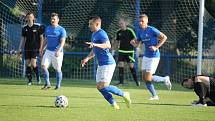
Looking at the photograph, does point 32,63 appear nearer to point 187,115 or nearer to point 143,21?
point 143,21

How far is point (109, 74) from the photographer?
1213 cm

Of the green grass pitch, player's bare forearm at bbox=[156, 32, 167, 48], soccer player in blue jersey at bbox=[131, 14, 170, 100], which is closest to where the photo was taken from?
the green grass pitch

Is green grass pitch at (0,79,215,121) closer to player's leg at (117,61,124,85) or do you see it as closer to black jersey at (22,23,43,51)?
black jersey at (22,23,43,51)

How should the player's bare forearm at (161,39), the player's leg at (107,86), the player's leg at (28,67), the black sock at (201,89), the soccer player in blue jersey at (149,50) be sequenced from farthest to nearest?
the player's leg at (28,67)
the soccer player in blue jersey at (149,50)
the player's bare forearm at (161,39)
the black sock at (201,89)
the player's leg at (107,86)

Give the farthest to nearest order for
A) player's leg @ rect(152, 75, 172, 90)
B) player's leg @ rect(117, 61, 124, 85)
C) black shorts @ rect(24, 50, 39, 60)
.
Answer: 1. player's leg @ rect(117, 61, 124, 85)
2. black shorts @ rect(24, 50, 39, 60)
3. player's leg @ rect(152, 75, 172, 90)

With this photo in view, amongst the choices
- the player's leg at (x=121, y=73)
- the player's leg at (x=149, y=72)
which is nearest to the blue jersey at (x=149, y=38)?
the player's leg at (x=149, y=72)

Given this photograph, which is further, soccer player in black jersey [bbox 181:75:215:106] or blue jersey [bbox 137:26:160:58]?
blue jersey [bbox 137:26:160:58]

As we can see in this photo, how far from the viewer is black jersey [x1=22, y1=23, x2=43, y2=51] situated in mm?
19312

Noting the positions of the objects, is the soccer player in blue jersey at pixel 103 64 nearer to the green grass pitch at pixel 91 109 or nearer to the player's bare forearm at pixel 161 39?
the green grass pitch at pixel 91 109

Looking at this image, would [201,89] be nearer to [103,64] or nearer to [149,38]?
[103,64]

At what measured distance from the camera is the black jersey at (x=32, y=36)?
63.4 feet

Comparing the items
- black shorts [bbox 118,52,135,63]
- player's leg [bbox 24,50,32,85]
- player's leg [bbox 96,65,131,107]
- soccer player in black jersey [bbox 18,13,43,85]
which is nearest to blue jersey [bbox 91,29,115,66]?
player's leg [bbox 96,65,131,107]

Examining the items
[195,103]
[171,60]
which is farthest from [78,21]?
[195,103]

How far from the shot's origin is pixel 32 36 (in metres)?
19.5
